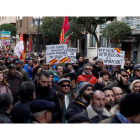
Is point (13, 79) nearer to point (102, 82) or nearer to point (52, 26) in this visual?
point (102, 82)

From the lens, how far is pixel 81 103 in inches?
218

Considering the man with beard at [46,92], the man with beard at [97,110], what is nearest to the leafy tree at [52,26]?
the man with beard at [46,92]

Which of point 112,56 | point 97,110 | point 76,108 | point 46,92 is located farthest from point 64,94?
point 112,56

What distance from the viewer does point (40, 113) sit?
12.8ft

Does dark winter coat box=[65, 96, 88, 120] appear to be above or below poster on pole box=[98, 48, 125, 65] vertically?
below

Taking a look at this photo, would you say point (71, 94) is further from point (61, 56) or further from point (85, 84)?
point (61, 56)

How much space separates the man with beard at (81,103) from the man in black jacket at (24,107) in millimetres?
627

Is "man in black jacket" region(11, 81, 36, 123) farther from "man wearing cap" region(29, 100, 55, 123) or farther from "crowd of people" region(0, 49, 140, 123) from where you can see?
"man wearing cap" region(29, 100, 55, 123)

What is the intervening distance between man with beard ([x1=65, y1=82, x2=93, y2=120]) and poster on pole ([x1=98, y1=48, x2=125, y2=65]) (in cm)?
528

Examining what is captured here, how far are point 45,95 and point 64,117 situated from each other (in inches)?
19.2

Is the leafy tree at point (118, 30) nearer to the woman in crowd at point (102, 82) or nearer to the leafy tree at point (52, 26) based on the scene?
the leafy tree at point (52, 26)

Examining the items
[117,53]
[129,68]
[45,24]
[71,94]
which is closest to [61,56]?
[117,53]

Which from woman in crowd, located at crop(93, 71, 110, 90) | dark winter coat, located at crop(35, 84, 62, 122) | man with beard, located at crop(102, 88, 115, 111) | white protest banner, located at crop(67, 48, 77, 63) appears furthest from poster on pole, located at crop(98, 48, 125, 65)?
dark winter coat, located at crop(35, 84, 62, 122)

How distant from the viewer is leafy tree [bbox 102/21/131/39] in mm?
31859
